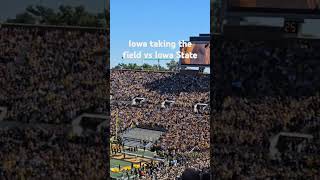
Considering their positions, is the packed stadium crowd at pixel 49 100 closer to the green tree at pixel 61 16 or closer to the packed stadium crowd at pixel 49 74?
the packed stadium crowd at pixel 49 74

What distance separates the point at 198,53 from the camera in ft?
85.7

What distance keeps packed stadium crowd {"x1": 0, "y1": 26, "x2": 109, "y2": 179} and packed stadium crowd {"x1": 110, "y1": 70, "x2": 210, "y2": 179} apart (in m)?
3.87

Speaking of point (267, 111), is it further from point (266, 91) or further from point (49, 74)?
point (49, 74)

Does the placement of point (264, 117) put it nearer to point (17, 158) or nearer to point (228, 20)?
point (228, 20)

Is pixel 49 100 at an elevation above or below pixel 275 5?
below

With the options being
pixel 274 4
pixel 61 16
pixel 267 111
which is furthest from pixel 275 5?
pixel 61 16

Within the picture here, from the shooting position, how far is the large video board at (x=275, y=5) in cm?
838

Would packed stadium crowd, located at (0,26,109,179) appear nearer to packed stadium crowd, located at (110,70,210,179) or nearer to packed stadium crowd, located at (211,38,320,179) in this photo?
packed stadium crowd, located at (211,38,320,179)

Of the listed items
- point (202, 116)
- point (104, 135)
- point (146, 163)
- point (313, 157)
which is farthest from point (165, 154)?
point (313, 157)

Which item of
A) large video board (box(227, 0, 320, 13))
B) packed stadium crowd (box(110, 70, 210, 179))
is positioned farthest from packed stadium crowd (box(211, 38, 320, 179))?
packed stadium crowd (box(110, 70, 210, 179))

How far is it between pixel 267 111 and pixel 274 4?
182 cm

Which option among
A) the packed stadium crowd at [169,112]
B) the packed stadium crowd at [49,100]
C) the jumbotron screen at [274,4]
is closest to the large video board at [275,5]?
the jumbotron screen at [274,4]

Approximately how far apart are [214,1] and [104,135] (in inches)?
126

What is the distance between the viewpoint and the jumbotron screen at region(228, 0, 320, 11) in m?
8.38
